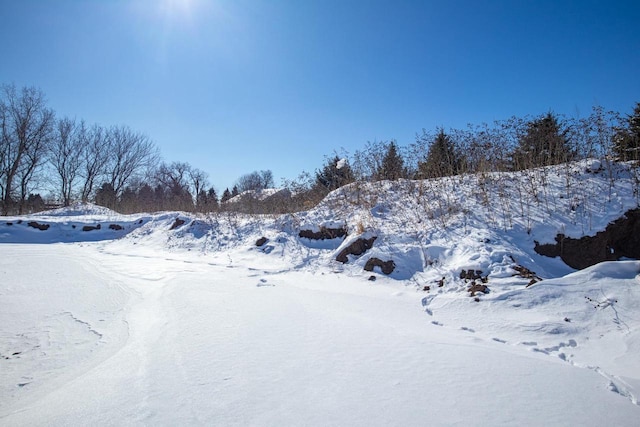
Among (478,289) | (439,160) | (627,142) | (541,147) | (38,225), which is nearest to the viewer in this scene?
(478,289)

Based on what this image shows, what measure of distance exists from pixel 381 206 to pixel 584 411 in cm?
586

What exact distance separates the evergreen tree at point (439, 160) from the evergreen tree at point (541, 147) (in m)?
1.52

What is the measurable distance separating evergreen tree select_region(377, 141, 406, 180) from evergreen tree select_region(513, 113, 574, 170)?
9.83 ft

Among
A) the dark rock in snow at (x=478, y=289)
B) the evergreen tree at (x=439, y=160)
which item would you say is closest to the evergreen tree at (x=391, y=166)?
the evergreen tree at (x=439, y=160)

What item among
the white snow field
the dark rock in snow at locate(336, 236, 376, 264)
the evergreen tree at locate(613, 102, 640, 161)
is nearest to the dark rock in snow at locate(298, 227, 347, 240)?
the white snow field

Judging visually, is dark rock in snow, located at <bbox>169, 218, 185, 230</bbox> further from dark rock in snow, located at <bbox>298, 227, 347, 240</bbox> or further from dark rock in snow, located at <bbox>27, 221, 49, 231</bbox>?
dark rock in snow, located at <bbox>27, 221, 49, 231</bbox>

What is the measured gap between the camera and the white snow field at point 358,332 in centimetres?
163

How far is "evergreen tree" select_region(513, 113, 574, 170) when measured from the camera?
22.2 ft

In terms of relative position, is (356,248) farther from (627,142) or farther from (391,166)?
(627,142)

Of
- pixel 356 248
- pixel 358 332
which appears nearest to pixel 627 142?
pixel 356 248

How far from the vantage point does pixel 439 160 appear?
8547mm

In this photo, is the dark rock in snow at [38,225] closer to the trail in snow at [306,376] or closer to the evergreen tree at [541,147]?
the trail in snow at [306,376]

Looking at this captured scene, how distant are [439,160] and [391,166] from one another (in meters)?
1.44

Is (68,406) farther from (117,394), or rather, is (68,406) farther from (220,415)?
(220,415)
